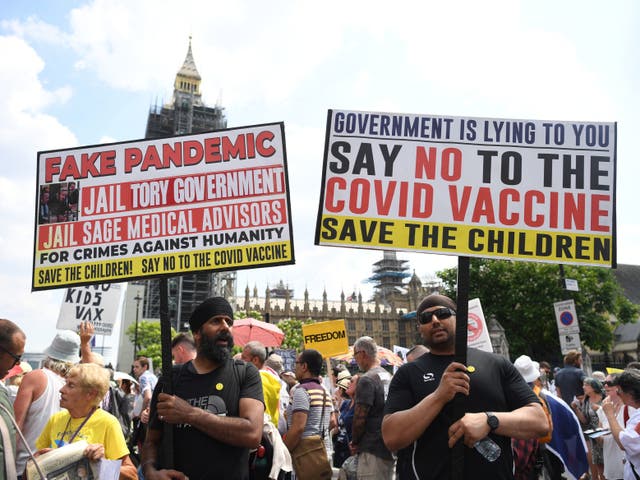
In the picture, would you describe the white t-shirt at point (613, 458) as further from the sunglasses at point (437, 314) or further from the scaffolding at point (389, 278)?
the scaffolding at point (389, 278)

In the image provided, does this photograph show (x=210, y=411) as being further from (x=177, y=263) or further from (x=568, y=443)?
(x=568, y=443)

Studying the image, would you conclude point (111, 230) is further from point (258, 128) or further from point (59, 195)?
point (258, 128)

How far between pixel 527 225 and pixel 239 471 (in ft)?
7.63

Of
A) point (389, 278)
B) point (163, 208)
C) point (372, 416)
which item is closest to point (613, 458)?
point (372, 416)

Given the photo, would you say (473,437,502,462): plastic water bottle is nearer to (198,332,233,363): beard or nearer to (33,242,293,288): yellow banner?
(198,332,233,363): beard

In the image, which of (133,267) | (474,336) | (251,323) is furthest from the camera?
(251,323)

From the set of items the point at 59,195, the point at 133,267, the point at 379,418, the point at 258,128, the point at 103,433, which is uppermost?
the point at 258,128

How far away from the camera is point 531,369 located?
20.0 feet

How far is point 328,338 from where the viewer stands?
11.9 meters

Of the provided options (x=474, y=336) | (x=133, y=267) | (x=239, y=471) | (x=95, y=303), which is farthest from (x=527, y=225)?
(x=95, y=303)

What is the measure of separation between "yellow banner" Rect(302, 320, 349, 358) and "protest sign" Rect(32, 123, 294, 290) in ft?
→ 26.5

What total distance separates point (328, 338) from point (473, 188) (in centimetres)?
870

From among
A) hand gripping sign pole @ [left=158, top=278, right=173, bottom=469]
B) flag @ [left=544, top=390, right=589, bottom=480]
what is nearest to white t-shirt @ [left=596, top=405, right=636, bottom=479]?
flag @ [left=544, top=390, right=589, bottom=480]

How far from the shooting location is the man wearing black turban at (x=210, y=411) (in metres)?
3.14
